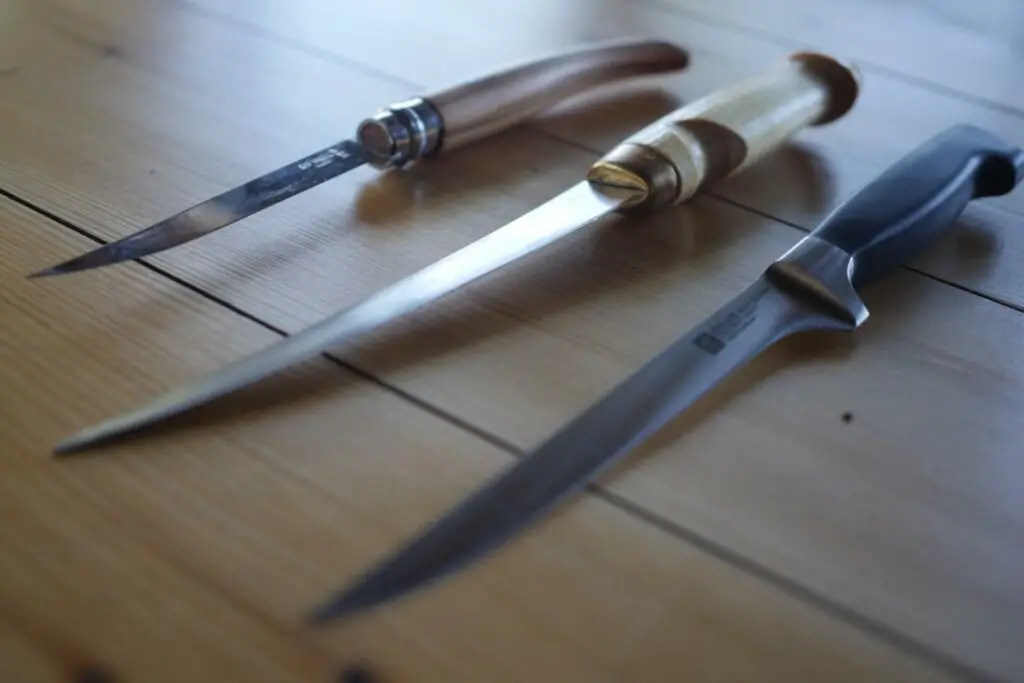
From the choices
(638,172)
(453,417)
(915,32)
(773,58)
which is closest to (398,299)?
(453,417)

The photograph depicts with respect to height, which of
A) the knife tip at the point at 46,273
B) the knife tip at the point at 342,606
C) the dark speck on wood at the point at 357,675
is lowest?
the dark speck on wood at the point at 357,675

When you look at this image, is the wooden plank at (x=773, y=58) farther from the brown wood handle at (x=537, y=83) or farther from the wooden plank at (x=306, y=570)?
the wooden plank at (x=306, y=570)

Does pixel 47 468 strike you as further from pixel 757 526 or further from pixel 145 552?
pixel 757 526

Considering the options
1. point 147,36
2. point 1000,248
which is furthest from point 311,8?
point 1000,248

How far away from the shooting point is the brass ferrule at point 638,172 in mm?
552

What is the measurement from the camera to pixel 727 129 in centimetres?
58

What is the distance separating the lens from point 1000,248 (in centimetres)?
59

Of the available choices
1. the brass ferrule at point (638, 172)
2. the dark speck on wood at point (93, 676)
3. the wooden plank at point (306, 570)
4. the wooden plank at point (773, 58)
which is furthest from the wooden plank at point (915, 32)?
the dark speck on wood at point (93, 676)

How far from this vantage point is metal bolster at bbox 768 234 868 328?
50 cm

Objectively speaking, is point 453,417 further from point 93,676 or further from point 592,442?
point 93,676

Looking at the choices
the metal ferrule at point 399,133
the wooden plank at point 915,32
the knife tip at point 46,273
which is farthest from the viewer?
the wooden plank at point 915,32

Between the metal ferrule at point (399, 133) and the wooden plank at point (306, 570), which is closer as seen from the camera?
the wooden plank at point (306, 570)

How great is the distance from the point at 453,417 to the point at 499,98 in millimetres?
267

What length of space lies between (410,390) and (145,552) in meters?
0.13
